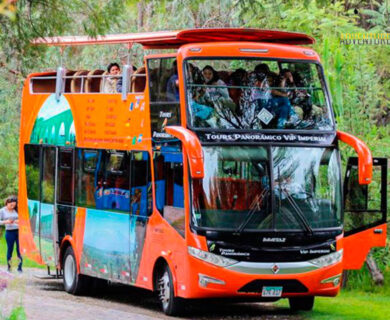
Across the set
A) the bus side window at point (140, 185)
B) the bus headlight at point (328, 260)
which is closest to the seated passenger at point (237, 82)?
the bus side window at point (140, 185)

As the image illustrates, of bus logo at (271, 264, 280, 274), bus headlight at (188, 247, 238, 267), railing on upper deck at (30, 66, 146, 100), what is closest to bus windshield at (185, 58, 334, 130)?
railing on upper deck at (30, 66, 146, 100)

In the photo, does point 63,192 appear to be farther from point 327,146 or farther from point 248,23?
point 248,23

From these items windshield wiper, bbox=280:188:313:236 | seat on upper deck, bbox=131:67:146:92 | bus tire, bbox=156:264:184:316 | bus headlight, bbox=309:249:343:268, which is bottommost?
bus tire, bbox=156:264:184:316

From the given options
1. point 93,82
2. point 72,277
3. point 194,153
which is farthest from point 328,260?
point 93,82

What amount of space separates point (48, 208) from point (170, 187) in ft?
16.9

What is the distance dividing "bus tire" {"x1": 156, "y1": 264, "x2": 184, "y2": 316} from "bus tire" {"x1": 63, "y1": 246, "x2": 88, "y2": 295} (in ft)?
10.9

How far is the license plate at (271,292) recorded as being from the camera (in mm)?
15005

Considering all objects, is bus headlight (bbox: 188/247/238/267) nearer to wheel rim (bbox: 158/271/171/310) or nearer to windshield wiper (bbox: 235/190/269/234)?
windshield wiper (bbox: 235/190/269/234)

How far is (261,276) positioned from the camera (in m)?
14.9

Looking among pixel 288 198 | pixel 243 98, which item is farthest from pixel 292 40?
pixel 288 198

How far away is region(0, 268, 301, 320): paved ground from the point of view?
14.9 metres

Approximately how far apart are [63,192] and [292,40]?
5.26 m

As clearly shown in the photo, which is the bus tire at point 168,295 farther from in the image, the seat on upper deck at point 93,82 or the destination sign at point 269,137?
the seat on upper deck at point 93,82

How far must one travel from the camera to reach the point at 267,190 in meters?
15.1
